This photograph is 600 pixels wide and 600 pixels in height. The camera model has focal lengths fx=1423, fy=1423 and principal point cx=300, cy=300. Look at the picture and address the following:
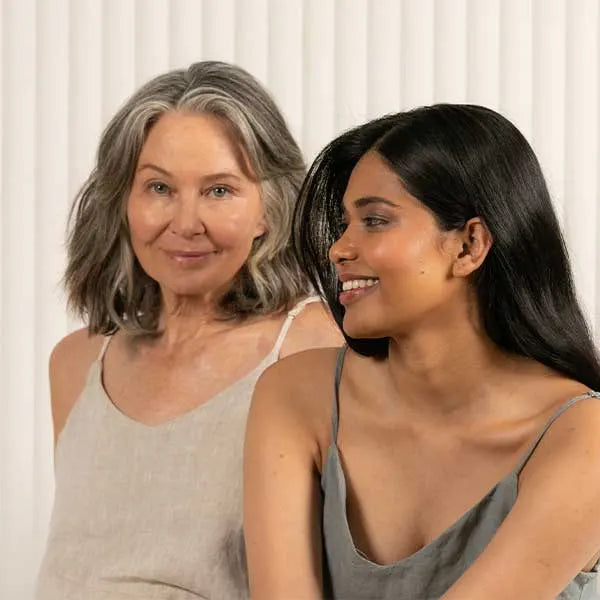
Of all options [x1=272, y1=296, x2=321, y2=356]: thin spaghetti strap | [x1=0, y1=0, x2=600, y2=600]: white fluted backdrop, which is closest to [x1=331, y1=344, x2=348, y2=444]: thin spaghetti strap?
[x1=272, y1=296, x2=321, y2=356]: thin spaghetti strap

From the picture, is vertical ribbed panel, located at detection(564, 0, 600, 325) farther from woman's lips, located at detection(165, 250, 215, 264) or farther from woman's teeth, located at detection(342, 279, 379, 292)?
woman's teeth, located at detection(342, 279, 379, 292)

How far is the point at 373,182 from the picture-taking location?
1.55m

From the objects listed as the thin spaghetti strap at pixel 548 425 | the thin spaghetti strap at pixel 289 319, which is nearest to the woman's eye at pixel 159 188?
the thin spaghetti strap at pixel 289 319

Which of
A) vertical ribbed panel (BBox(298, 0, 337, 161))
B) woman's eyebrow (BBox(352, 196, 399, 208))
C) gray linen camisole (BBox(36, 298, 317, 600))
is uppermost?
vertical ribbed panel (BBox(298, 0, 337, 161))

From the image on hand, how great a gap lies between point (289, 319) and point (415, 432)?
376mm

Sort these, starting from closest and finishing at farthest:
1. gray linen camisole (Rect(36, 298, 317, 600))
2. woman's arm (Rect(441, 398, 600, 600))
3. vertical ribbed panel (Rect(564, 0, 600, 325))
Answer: woman's arm (Rect(441, 398, 600, 600)) < gray linen camisole (Rect(36, 298, 317, 600)) < vertical ribbed panel (Rect(564, 0, 600, 325))

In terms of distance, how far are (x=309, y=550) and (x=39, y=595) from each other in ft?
1.64

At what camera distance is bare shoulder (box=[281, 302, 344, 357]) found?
1.92 metres

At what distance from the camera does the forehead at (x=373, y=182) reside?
1.53m

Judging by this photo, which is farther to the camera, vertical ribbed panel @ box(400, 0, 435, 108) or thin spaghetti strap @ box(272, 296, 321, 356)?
vertical ribbed panel @ box(400, 0, 435, 108)

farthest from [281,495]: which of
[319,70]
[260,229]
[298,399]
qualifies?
[319,70]

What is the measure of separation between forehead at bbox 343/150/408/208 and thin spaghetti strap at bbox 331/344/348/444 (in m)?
0.21

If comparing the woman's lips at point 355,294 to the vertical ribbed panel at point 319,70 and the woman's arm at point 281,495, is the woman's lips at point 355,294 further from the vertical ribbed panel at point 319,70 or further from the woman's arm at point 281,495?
the vertical ribbed panel at point 319,70

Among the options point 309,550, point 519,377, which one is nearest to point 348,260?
point 519,377
